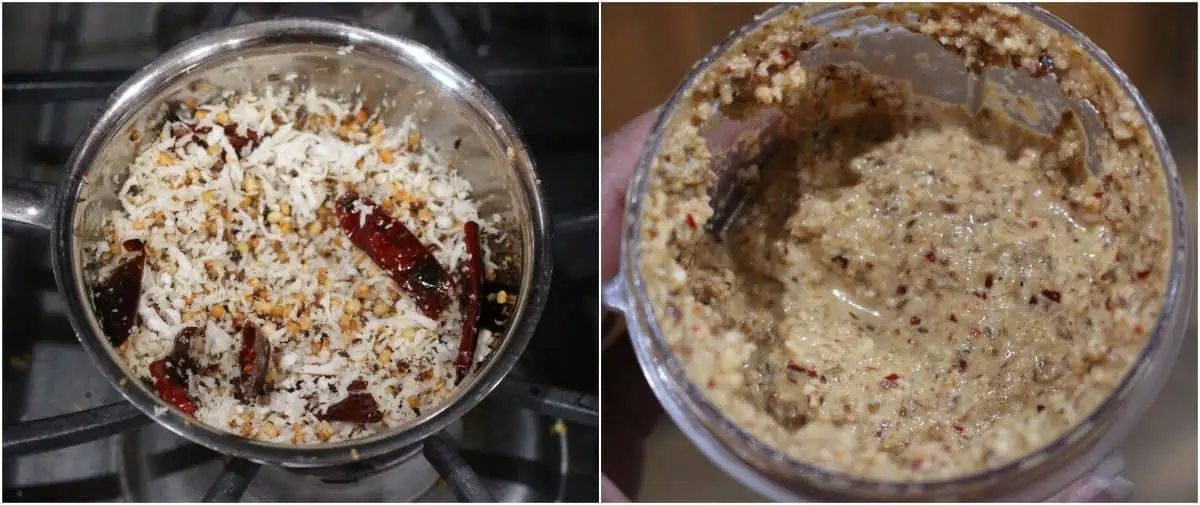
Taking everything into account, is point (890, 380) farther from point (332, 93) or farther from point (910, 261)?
point (332, 93)

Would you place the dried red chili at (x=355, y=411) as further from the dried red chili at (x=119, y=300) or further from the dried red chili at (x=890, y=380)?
the dried red chili at (x=890, y=380)

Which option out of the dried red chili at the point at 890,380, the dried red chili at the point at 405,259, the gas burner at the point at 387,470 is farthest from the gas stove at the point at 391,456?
the dried red chili at the point at 890,380

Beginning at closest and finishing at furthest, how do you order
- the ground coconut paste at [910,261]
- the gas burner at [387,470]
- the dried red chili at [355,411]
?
the ground coconut paste at [910,261] → the dried red chili at [355,411] → the gas burner at [387,470]

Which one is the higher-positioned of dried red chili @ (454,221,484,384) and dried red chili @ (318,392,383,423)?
dried red chili @ (454,221,484,384)

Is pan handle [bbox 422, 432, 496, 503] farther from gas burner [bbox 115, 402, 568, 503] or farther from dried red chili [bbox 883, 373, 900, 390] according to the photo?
dried red chili [bbox 883, 373, 900, 390]

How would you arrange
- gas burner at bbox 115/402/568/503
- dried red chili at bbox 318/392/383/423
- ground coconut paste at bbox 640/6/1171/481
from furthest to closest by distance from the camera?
1. gas burner at bbox 115/402/568/503
2. dried red chili at bbox 318/392/383/423
3. ground coconut paste at bbox 640/6/1171/481

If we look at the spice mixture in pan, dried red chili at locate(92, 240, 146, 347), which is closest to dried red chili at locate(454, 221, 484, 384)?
the spice mixture in pan

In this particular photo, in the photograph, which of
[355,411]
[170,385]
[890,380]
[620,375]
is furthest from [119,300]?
→ [890,380]

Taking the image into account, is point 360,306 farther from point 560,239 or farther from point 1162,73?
point 1162,73
